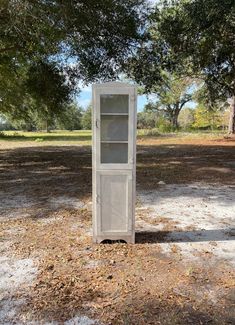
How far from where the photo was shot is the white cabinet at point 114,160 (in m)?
3.31

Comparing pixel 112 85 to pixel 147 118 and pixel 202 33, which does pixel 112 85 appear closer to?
pixel 202 33

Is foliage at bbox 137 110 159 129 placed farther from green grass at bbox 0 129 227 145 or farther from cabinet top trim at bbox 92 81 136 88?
cabinet top trim at bbox 92 81 136 88

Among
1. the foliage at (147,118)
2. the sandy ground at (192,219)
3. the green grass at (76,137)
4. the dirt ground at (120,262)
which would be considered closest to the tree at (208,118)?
the green grass at (76,137)

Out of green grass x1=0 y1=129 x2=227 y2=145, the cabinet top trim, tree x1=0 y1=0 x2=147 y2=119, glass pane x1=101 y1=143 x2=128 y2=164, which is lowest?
green grass x1=0 y1=129 x2=227 y2=145

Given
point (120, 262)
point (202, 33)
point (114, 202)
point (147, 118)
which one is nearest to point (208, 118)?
point (147, 118)

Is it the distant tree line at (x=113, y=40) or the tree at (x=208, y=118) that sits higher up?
the distant tree line at (x=113, y=40)

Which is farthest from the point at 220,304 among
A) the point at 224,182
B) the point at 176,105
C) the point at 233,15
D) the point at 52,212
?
the point at 176,105

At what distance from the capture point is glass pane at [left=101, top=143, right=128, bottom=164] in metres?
3.40

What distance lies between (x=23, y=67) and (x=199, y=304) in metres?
12.0

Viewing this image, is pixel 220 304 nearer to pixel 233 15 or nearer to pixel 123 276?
pixel 123 276

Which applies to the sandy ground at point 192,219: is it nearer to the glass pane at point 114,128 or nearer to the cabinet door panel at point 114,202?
the cabinet door panel at point 114,202

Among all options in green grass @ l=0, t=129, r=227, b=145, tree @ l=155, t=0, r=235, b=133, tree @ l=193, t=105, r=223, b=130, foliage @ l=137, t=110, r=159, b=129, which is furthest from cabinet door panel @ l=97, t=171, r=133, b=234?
foliage @ l=137, t=110, r=159, b=129

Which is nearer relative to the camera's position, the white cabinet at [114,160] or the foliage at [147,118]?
the white cabinet at [114,160]

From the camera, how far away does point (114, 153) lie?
341cm
